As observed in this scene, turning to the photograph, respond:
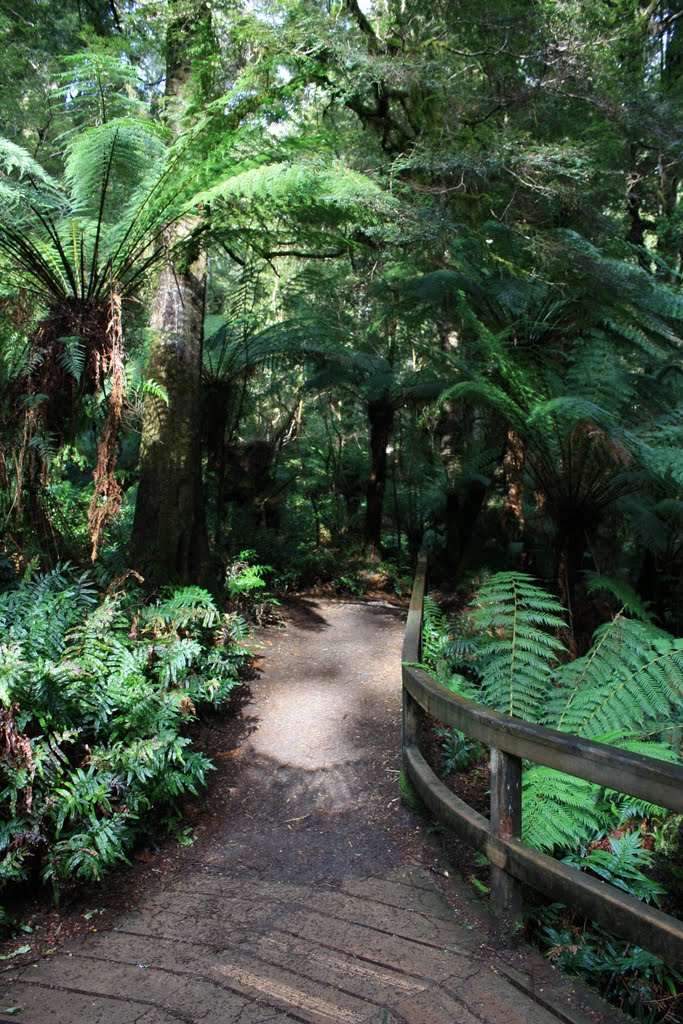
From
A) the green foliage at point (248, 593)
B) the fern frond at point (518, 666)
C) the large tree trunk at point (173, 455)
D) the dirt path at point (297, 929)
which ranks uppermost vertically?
the large tree trunk at point (173, 455)

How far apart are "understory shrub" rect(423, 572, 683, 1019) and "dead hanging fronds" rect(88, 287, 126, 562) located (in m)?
2.16

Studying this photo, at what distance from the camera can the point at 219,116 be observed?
3.71 meters

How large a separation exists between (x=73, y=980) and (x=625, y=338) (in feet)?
21.4

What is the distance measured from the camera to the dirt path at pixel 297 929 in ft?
6.47

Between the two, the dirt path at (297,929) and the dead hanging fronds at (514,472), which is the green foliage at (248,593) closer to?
the dirt path at (297,929)

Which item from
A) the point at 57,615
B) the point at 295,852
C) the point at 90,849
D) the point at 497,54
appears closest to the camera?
the point at 90,849

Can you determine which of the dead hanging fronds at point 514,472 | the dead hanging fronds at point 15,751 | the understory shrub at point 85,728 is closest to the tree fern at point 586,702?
the understory shrub at point 85,728

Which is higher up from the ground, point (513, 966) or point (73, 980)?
point (513, 966)

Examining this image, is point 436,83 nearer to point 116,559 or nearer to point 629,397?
point 629,397

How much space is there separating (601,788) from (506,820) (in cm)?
107

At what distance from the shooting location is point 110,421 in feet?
12.3

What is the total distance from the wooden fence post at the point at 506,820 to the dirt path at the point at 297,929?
11 cm

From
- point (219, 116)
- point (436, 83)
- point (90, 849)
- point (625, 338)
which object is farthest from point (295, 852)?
point (436, 83)

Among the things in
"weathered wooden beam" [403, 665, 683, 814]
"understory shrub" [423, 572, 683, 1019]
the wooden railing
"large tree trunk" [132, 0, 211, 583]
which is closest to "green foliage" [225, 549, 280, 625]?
"large tree trunk" [132, 0, 211, 583]
